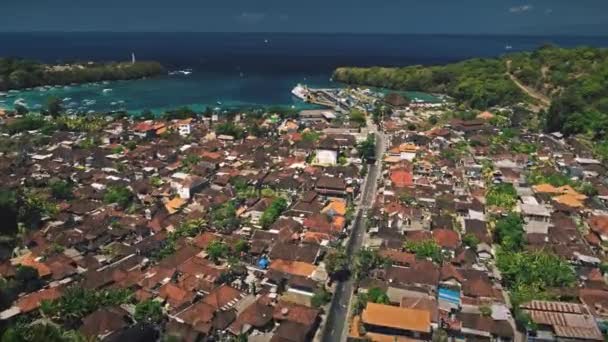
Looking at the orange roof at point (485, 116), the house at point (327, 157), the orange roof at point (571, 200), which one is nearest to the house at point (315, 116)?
the house at point (327, 157)

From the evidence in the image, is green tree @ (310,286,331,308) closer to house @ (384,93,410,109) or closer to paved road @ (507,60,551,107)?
house @ (384,93,410,109)

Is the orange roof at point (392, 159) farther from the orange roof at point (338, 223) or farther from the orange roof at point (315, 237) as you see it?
the orange roof at point (315, 237)

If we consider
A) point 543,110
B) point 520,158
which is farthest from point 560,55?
point 520,158

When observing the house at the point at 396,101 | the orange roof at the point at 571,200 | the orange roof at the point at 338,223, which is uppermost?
the house at the point at 396,101

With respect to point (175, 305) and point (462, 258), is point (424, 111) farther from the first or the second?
A: point (175, 305)

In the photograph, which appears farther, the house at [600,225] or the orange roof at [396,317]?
the house at [600,225]

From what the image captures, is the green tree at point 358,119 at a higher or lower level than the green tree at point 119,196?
higher

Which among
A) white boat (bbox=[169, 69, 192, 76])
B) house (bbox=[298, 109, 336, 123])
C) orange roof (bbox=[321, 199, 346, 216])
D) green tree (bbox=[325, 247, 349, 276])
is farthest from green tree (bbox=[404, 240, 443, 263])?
white boat (bbox=[169, 69, 192, 76])
